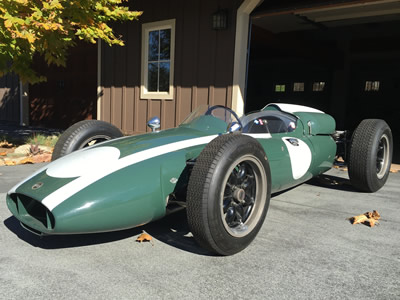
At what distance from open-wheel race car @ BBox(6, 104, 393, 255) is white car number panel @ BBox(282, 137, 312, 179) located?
0.02 meters

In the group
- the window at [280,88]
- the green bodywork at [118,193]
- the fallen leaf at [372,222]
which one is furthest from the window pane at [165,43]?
the window at [280,88]

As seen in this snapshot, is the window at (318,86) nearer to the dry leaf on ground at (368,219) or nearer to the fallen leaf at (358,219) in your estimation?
the dry leaf on ground at (368,219)

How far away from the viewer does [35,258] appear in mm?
2205

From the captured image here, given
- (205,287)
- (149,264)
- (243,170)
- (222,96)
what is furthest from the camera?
(222,96)

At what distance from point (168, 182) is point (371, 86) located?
49.7ft

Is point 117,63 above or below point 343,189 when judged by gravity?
above

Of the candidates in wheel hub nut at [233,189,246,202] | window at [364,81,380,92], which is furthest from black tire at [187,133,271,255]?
window at [364,81,380,92]

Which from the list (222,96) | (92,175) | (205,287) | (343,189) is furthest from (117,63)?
(205,287)

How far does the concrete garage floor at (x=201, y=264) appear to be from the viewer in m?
1.87

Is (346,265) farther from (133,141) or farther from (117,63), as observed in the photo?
(117,63)

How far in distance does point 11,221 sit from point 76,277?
1227 millimetres

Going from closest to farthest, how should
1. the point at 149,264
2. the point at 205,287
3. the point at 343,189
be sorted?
the point at 205,287, the point at 149,264, the point at 343,189

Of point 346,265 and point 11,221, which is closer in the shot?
point 346,265

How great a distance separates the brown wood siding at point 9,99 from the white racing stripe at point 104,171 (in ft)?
43.8
